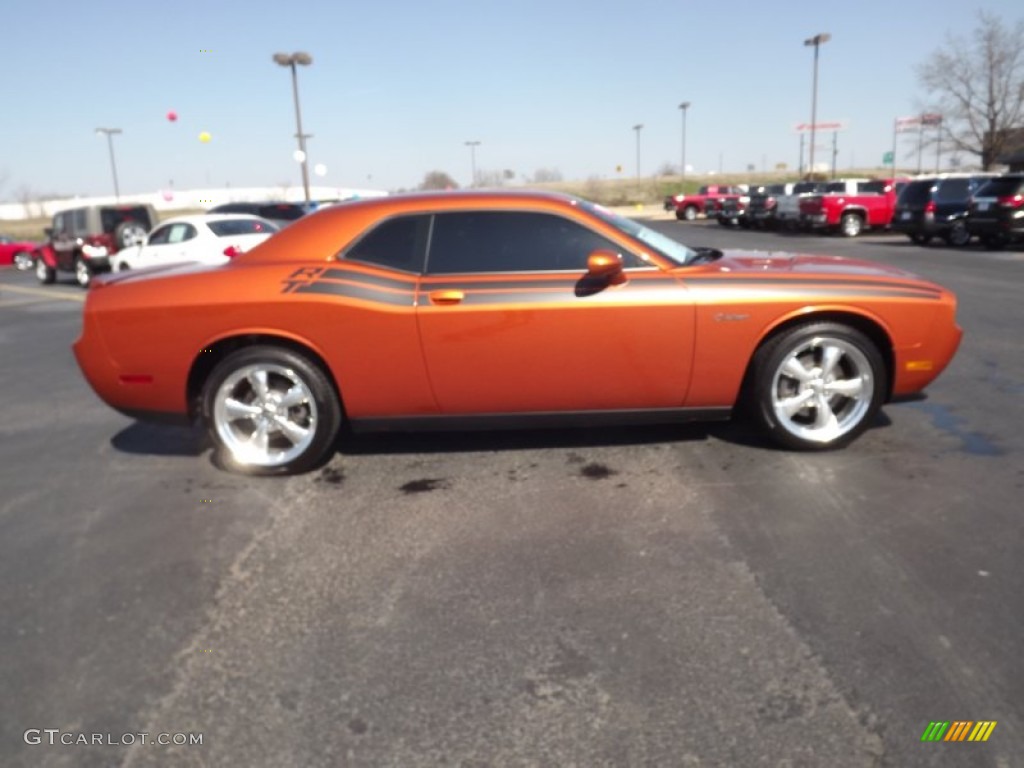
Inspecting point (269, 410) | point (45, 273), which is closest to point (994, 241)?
point (269, 410)

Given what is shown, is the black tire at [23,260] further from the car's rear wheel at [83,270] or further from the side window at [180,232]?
the side window at [180,232]

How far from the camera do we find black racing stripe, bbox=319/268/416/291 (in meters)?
4.34

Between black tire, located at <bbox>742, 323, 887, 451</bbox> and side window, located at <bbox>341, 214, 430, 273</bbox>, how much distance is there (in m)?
1.91

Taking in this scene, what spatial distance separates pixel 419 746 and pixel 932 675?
1.57 metres

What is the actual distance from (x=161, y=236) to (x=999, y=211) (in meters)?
16.5

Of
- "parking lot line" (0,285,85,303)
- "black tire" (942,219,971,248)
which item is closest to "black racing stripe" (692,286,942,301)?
"parking lot line" (0,285,85,303)

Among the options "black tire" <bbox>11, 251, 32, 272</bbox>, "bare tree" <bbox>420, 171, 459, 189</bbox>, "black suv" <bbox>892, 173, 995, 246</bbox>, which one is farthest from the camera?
"black tire" <bbox>11, 251, 32, 272</bbox>

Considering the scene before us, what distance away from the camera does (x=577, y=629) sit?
2875 millimetres

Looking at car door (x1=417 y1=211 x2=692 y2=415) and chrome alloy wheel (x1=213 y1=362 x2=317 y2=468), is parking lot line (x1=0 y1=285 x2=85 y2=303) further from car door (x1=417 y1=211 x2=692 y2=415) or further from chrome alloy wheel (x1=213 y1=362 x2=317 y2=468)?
car door (x1=417 y1=211 x2=692 y2=415)

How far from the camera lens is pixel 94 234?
17828 mm

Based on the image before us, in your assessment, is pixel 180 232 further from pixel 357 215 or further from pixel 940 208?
pixel 940 208

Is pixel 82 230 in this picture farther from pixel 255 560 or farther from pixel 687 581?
pixel 687 581

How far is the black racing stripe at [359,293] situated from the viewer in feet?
14.1

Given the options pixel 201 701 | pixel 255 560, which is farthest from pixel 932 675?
pixel 255 560
